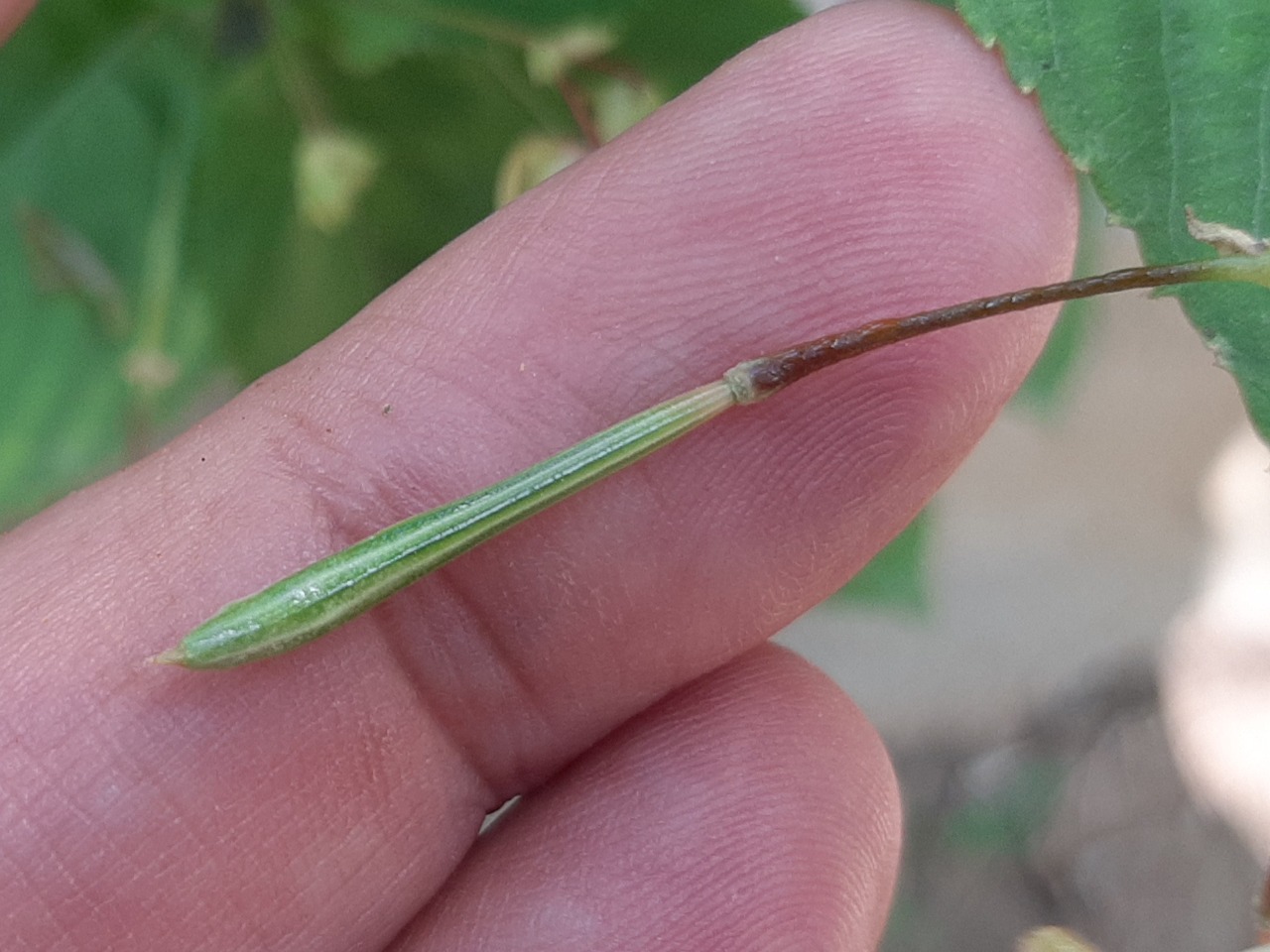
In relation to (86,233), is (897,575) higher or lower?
lower

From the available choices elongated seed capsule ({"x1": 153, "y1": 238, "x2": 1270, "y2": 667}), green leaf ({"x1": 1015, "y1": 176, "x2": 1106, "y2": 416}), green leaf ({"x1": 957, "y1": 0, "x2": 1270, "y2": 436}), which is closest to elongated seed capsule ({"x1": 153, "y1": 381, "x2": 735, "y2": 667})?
elongated seed capsule ({"x1": 153, "y1": 238, "x2": 1270, "y2": 667})

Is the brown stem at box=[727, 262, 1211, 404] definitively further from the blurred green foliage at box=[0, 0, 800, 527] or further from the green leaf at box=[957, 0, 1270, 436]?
the blurred green foliage at box=[0, 0, 800, 527]

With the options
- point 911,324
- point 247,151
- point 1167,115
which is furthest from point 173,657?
point 1167,115

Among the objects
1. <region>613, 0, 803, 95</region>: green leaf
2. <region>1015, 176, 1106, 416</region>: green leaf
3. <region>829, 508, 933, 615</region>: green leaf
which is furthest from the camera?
<region>829, 508, 933, 615</region>: green leaf

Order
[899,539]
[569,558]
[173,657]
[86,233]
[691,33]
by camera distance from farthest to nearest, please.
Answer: [86,233] → [899,539] → [691,33] → [569,558] → [173,657]

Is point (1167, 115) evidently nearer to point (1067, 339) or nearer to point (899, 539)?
point (1067, 339)

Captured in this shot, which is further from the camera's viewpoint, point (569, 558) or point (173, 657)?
point (569, 558)
